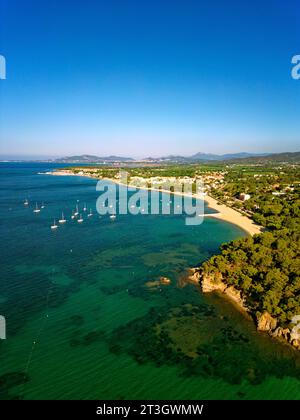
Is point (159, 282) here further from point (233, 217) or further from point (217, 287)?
point (233, 217)

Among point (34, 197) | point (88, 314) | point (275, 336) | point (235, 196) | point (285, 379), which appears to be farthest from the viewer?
point (34, 197)

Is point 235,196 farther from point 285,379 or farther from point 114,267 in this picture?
point 285,379

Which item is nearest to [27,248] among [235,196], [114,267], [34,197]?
[114,267]

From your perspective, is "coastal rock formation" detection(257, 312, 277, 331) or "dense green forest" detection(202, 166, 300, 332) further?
"dense green forest" detection(202, 166, 300, 332)

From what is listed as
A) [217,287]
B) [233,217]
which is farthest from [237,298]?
[233,217]

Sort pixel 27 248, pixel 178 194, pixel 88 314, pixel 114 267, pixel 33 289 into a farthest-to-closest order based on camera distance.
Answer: pixel 178 194 < pixel 27 248 < pixel 114 267 < pixel 33 289 < pixel 88 314

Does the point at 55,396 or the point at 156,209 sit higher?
the point at 156,209

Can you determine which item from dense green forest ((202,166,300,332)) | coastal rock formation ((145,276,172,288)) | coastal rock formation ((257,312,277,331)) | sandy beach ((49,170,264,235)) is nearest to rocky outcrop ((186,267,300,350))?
coastal rock formation ((257,312,277,331))

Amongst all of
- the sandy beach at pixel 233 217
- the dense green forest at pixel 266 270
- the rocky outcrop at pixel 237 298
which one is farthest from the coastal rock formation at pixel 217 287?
the sandy beach at pixel 233 217

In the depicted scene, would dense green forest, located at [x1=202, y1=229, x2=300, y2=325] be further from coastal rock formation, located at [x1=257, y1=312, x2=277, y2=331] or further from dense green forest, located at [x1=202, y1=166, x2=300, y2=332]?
coastal rock formation, located at [x1=257, y1=312, x2=277, y2=331]

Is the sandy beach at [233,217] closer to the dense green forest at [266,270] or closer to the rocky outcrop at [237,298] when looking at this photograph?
the dense green forest at [266,270]
